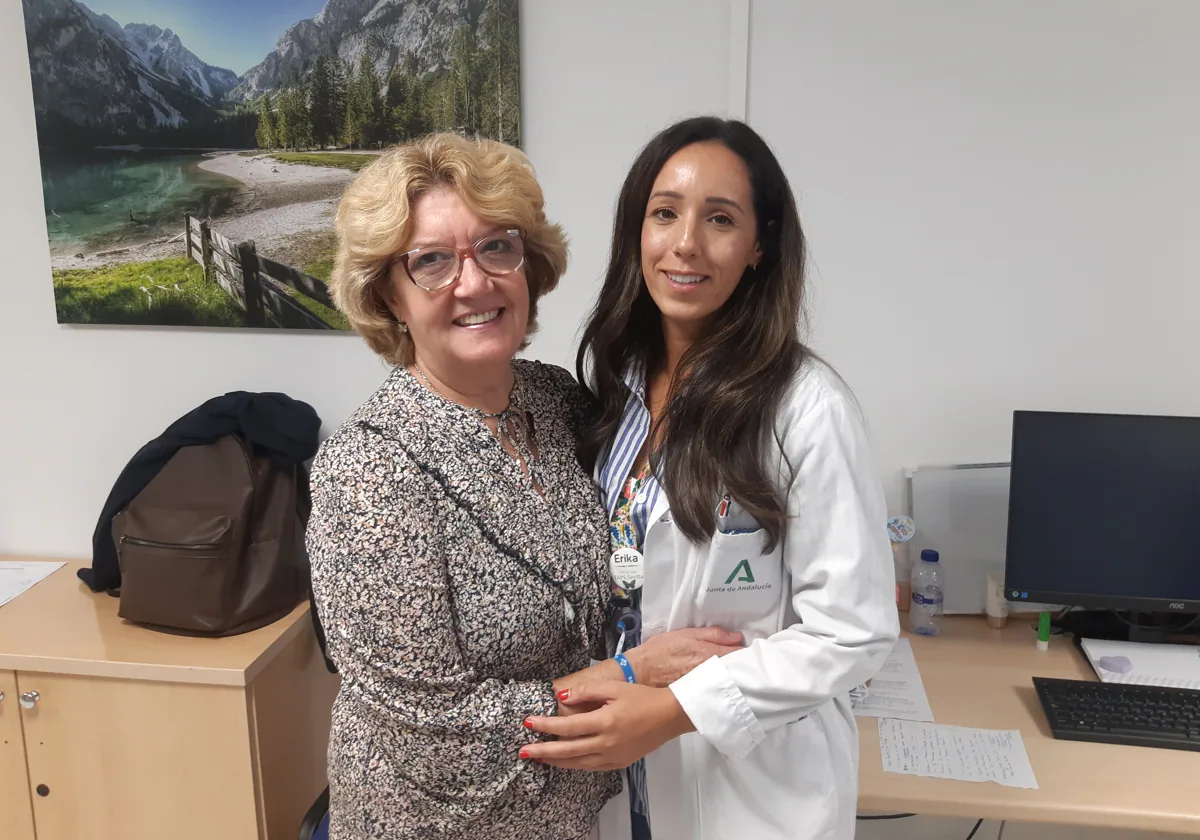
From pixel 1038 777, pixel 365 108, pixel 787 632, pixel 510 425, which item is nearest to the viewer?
pixel 787 632

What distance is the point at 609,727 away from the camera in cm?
104

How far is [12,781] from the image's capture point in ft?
6.04

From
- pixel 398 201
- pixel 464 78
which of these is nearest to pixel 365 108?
pixel 464 78

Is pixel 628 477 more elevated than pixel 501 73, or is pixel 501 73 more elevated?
pixel 501 73

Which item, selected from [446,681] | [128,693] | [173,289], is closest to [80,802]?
[128,693]

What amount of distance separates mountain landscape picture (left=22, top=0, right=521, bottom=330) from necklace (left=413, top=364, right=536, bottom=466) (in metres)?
0.97

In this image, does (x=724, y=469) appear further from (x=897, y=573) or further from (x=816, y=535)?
(x=897, y=573)

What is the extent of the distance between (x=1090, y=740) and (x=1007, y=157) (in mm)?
1227

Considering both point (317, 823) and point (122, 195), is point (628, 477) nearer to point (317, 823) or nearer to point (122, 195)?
point (317, 823)

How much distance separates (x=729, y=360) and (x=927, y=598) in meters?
1.03

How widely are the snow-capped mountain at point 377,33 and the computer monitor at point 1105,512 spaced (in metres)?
1.55

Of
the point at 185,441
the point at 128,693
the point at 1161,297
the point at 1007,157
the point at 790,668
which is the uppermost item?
the point at 1007,157

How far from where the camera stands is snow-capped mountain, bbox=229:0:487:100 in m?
1.88

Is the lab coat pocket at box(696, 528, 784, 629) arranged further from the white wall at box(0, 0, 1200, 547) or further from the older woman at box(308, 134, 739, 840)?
the white wall at box(0, 0, 1200, 547)
